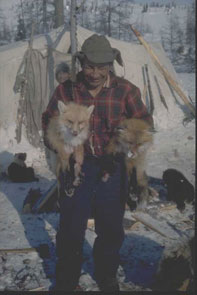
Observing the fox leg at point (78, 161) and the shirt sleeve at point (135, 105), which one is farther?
the shirt sleeve at point (135, 105)

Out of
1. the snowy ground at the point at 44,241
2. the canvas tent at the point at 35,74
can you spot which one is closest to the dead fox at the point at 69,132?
the snowy ground at the point at 44,241

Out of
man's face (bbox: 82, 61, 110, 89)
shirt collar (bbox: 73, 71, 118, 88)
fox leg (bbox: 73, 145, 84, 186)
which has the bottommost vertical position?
fox leg (bbox: 73, 145, 84, 186)

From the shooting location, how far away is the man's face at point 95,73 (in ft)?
11.0

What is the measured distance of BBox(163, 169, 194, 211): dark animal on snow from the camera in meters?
6.59

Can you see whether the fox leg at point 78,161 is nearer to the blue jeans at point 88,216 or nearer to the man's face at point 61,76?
the blue jeans at point 88,216

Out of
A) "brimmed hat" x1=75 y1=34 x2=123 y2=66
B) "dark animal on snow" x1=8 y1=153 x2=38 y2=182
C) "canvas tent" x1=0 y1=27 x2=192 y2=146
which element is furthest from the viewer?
"canvas tent" x1=0 y1=27 x2=192 y2=146

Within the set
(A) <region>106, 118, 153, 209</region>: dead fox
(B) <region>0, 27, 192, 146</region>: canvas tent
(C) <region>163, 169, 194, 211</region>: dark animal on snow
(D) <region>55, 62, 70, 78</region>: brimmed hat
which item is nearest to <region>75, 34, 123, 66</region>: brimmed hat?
(A) <region>106, 118, 153, 209</region>: dead fox

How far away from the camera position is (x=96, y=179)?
11.5 feet

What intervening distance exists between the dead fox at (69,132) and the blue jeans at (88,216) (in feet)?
0.51

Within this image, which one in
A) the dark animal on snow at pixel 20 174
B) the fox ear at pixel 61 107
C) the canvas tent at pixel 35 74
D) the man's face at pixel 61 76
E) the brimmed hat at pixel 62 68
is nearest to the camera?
the fox ear at pixel 61 107

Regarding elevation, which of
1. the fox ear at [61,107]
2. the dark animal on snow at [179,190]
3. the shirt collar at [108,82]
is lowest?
the dark animal on snow at [179,190]

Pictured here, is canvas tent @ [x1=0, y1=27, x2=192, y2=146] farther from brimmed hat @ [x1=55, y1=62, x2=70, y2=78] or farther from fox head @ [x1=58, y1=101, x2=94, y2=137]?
fox head @ [x1=58, y1=101, x2=94, y2=137]

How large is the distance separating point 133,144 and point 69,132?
0.63 meters

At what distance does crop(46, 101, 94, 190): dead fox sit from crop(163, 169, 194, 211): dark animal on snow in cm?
342
